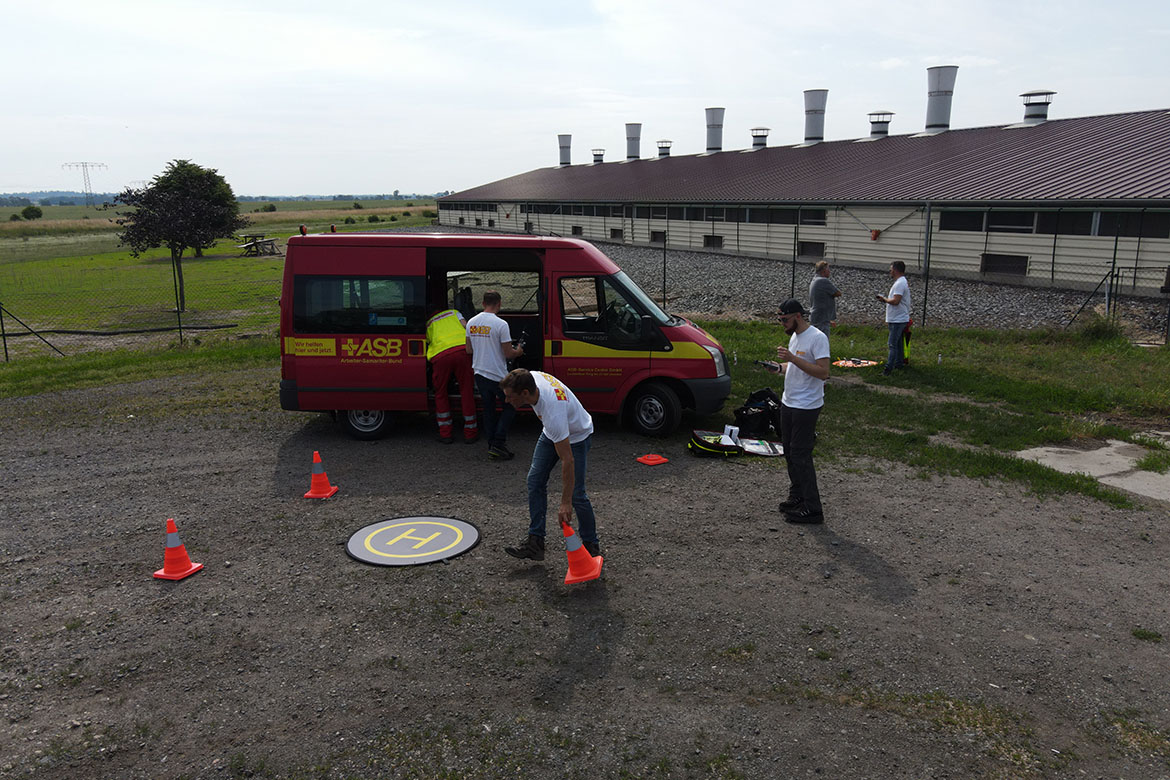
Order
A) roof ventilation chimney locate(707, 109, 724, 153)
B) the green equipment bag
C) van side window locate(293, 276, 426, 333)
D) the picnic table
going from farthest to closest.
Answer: roof ventilation chimney locate(707, 109, 724, 153) < the picnic table < van side window locate(293, 276, 426, 333) < the green equipment bag

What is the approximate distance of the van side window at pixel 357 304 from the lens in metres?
9.12

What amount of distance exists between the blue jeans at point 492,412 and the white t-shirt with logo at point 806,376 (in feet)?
11.0

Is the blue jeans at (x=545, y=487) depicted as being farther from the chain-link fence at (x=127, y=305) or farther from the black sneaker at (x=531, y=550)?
the chain-link fence at (x=127, y=305)

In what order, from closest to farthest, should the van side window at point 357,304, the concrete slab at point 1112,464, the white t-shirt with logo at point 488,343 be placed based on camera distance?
the concrete slab at point 1112,464 → the white t-shirt with logo at point 488,343 → the van side window at point 357,304

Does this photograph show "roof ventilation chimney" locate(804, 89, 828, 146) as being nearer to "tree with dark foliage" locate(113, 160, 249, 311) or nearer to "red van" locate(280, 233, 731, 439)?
"tree with dark foliage" locate(113, 160, 249, 311)

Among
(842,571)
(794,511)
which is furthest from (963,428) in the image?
(842,571)

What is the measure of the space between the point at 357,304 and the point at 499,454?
2602 mm

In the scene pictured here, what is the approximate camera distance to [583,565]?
5699 mm

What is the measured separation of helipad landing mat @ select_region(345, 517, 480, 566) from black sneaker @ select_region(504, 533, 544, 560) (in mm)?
513

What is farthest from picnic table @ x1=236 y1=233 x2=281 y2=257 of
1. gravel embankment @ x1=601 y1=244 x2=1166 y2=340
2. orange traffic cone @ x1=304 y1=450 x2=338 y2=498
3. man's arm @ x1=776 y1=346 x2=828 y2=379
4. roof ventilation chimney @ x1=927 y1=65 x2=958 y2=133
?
man's arm @ x1=776 y1=346 x2=828 y2=379

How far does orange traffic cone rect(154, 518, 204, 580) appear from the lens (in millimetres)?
5848

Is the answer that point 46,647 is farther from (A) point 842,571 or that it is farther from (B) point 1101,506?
(B) point 1101,506

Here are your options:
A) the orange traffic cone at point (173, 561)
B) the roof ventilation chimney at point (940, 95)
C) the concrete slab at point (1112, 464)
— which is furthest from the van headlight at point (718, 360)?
the roof ventilation chimney at point (940, 95)

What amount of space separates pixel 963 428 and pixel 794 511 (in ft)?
12.4
